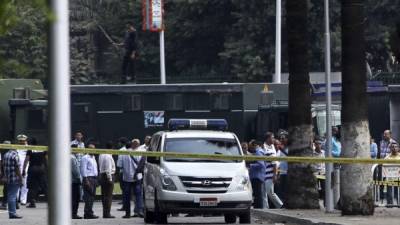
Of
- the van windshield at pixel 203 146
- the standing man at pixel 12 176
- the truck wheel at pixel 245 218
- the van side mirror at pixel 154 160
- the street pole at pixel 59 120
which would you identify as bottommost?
the truck wheel at pixel 245 218

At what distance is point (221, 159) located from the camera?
72.2ft

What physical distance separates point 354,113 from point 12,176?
7.90 m

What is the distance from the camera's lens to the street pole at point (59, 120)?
705cm

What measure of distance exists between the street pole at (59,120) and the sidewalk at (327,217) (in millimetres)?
12804

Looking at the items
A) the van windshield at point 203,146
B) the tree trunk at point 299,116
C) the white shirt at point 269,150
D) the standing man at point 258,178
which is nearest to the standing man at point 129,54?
the white shirt at point 269,150

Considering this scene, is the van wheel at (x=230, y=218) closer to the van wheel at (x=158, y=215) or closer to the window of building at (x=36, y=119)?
the van wheel at (x=158, y=215)

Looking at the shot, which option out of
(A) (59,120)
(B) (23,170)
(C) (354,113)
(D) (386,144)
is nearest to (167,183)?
(C) (354,113)

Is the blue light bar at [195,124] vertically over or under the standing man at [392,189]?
over

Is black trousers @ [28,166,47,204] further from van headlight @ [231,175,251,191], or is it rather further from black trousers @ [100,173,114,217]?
van headlight @ [231,175,251,191]

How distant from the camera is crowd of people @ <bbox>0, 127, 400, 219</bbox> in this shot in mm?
25156

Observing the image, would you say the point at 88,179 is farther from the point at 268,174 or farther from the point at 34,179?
the point at 268,174

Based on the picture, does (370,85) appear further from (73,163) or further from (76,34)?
(76,34)

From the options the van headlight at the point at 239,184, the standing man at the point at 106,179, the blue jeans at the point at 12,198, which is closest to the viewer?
the van headlight at the point at 239,184

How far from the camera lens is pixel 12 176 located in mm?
24938
